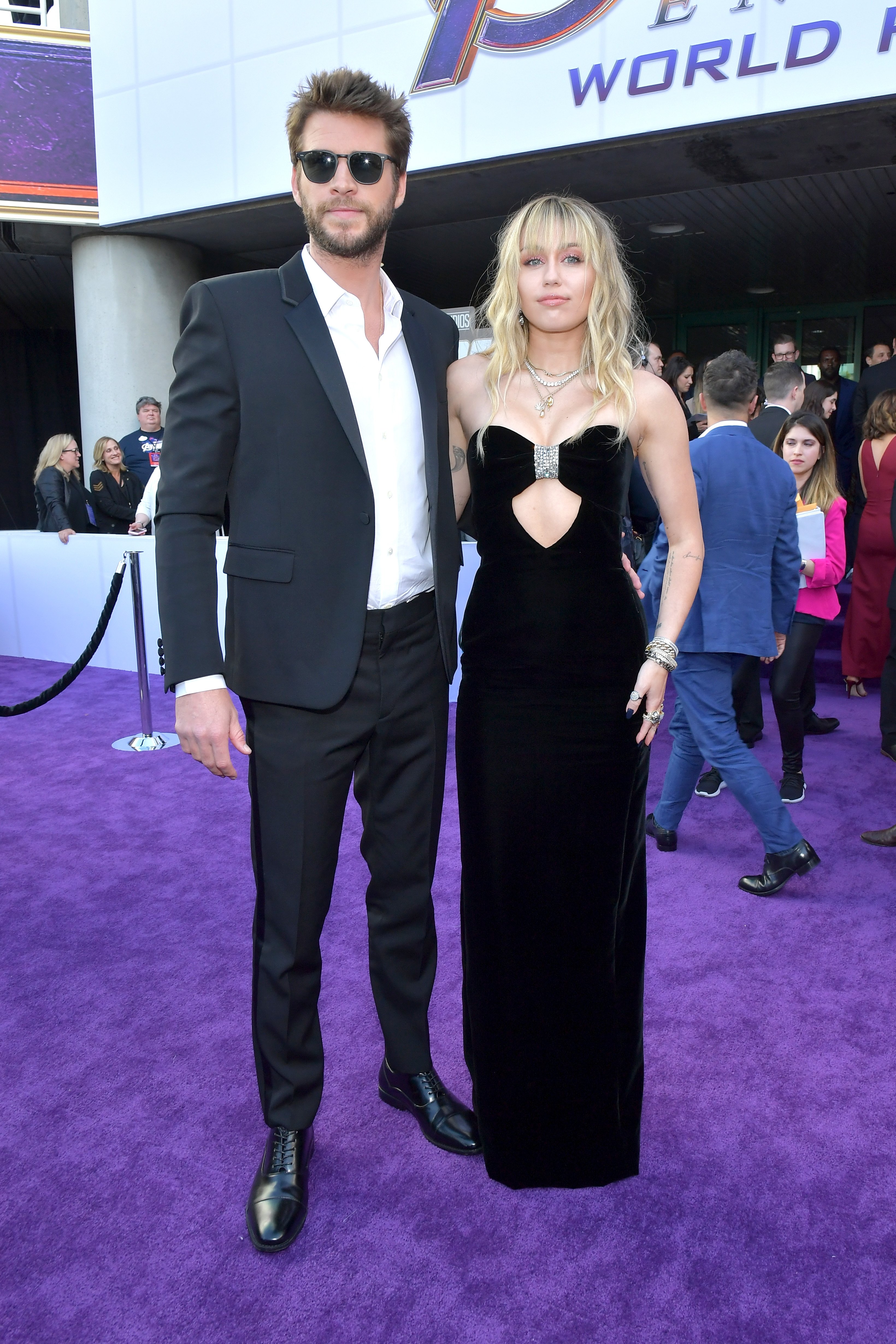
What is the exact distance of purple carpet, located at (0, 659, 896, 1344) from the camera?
5.71 ft

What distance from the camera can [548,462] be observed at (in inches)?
74.7

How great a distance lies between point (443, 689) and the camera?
210cm

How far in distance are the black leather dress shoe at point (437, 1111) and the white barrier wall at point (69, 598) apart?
5.15 metres

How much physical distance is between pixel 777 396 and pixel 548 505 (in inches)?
139

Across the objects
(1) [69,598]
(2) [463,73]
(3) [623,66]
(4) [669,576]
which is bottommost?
(1) [69,598]

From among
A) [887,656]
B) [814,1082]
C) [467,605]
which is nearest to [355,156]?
[467,605]

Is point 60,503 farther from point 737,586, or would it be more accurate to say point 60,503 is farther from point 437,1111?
point 437,1111

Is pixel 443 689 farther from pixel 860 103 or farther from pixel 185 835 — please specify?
pixel 860 103

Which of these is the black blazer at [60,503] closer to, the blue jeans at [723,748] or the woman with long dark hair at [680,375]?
the woman with long dark hair at [680,375]

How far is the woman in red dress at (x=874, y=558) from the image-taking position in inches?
219

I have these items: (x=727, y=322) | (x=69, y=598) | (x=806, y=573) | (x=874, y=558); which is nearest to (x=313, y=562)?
(x=806, y=573)

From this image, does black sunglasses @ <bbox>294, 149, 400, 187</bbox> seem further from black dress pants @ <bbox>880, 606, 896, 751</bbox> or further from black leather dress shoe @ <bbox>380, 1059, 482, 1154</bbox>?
black dress pants @ <bbox>880, 606, 896, 751</bbox>

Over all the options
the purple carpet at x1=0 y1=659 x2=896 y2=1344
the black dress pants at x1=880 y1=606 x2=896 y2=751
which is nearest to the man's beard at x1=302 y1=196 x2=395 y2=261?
the purple carpet at x1=0 y1=659 x2=896 y2=1344

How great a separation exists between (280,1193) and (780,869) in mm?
2206
